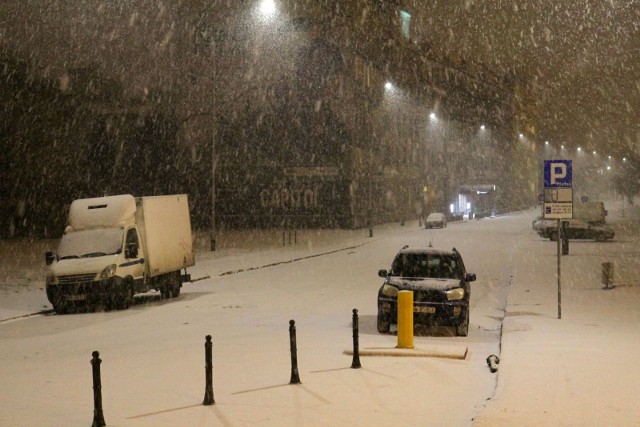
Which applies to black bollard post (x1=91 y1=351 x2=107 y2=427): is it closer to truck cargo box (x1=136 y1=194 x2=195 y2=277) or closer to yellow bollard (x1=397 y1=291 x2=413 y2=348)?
yellow bollard (x1=397 y1=291 x2=413 y2=348)

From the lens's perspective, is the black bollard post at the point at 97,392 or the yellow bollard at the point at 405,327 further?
the yellow bollard at the point at 405,327

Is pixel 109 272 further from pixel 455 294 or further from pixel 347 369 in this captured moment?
pixel 347 369

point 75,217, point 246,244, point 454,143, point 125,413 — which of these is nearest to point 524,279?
point 75,217

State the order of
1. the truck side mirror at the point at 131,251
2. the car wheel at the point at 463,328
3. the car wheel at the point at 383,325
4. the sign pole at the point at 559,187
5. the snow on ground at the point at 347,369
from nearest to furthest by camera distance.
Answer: the snow on ground at the point at 347,369, the car wheel at the point at 463,328, the car wheel at the point at 383,325, the sign pole at the point at 559,187, the truck side mirror at the point at 131,251

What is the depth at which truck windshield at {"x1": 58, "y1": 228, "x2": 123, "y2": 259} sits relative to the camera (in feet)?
62.5

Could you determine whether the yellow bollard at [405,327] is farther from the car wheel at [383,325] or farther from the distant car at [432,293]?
the car wheel at [383,325]

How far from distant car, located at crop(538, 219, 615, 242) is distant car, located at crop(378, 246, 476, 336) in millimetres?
33499

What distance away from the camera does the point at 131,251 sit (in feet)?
62.6

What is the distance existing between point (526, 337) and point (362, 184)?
52798mm

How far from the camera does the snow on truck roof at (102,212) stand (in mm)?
19641

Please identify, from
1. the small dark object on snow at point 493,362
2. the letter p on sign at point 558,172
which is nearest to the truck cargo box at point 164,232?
the letter p on sign at point 558,172

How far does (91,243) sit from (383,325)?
852 centimetres

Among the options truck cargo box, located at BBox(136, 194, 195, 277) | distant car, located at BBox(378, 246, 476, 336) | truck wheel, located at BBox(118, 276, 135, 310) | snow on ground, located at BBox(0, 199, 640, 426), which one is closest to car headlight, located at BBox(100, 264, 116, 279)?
truck wheel, located at BBox(118, 276, 135, 310)

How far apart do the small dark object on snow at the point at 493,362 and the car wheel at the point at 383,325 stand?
3291 mm
